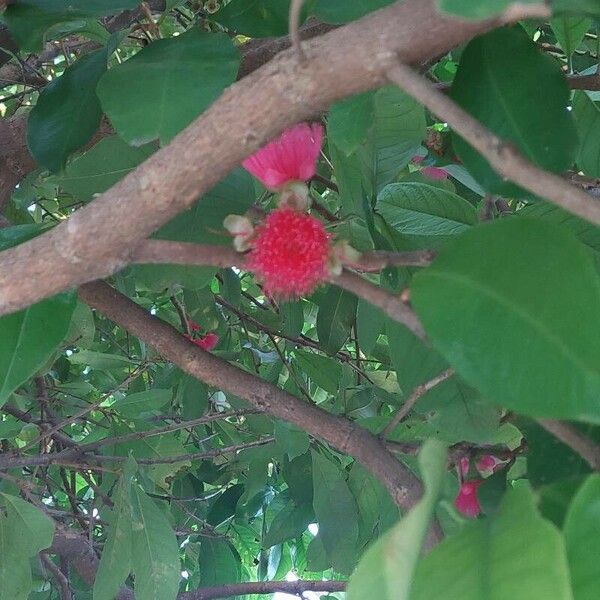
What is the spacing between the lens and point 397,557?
1.12ft

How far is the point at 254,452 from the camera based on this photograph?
1.48m

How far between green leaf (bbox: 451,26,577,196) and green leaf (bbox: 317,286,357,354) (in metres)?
0.58

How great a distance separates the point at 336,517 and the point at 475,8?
1009mm

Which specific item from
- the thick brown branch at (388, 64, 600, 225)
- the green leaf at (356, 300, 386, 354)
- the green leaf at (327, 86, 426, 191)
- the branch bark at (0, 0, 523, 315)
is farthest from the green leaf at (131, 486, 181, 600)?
the thick brown branch at (388, 64, 600, 225)

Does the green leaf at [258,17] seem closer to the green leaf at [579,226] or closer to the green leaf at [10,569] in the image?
the green leaf at [579,226]

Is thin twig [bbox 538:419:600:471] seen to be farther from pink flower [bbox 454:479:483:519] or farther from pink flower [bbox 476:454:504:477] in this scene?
pink flower [bbox 476:454:504:477]

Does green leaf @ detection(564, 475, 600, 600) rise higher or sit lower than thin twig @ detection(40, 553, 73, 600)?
higher

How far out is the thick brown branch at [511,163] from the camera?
332 mm

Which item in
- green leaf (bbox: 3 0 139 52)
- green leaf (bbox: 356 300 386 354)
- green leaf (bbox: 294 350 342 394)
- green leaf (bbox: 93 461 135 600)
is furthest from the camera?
green leaf (bbox: 294 350 342 394)

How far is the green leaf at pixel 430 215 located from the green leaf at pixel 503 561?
1.37ft

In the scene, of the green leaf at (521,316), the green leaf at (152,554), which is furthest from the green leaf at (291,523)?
the green leaf at (521,316)

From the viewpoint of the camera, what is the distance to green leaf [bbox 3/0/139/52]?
0.62 meters

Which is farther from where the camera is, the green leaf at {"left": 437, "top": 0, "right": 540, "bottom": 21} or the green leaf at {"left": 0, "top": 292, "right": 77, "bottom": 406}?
the green leaf at {"left": 0, "top": 292, "right": 77, "bottom": 406}

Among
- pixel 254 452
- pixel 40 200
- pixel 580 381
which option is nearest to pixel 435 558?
pixel 580 381
